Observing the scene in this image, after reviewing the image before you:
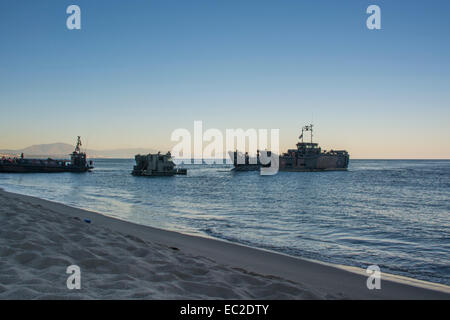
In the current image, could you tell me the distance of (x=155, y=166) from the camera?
7081cm

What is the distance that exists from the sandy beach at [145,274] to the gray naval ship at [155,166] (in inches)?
2436

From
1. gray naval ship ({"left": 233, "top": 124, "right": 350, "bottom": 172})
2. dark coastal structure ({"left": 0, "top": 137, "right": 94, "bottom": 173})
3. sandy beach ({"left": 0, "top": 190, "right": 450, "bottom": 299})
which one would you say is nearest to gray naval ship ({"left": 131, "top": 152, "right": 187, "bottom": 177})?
dark coastal structure ({"left": 0, "top": 137, "right": 94, "bottom": 173})

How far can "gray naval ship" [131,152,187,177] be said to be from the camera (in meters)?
70.4

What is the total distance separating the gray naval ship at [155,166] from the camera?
70.4 meters

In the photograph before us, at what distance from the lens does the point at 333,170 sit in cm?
11269

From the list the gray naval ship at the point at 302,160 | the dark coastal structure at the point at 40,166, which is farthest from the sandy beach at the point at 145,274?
the gray naval ship at the point at 302,160

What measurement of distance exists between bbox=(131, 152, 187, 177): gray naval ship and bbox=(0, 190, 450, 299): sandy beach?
61884 mm

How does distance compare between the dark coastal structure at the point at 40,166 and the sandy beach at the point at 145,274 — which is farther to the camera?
the dark coastal structure at the point at 40,166

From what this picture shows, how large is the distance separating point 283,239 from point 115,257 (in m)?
7.80

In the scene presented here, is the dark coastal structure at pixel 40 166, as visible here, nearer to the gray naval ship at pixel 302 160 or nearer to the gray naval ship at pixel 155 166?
the gray naval ship at pixel 155 166

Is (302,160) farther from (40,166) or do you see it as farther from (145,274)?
(145,274)

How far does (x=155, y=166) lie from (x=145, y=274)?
66988mm

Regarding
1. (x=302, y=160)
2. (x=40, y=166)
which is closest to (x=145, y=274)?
(x=40, y=166)
